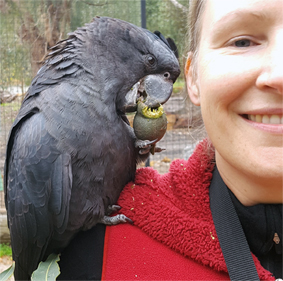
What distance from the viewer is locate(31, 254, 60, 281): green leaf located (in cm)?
91

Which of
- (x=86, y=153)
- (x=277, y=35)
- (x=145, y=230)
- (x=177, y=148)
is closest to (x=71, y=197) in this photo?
(x=86, y=153)

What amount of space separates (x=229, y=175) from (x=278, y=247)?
9.2 inches

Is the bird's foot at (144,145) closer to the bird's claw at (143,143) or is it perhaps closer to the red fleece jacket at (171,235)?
the bird's claw at (143,143)

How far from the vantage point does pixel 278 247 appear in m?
0.87

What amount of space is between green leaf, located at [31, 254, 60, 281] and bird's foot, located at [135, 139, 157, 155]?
0.47 meters

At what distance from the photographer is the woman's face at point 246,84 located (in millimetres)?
682

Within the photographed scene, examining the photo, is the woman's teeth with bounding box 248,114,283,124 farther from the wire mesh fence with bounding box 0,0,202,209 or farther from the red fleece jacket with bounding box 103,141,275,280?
the wire mesh fence with bounding box 0,0,202,209

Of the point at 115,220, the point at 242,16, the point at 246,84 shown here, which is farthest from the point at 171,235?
the point at 242,16

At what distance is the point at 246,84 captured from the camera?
703 mm

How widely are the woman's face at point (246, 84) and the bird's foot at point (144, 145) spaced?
379 millimetres

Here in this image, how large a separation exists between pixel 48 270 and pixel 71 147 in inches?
14.9

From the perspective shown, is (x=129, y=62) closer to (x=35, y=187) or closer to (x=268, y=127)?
(x=35, y=187)

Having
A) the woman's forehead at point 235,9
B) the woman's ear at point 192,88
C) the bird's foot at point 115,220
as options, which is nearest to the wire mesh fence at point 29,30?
the woman's ear at point 192,88

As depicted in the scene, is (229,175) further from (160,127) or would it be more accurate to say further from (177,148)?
(177,148)
